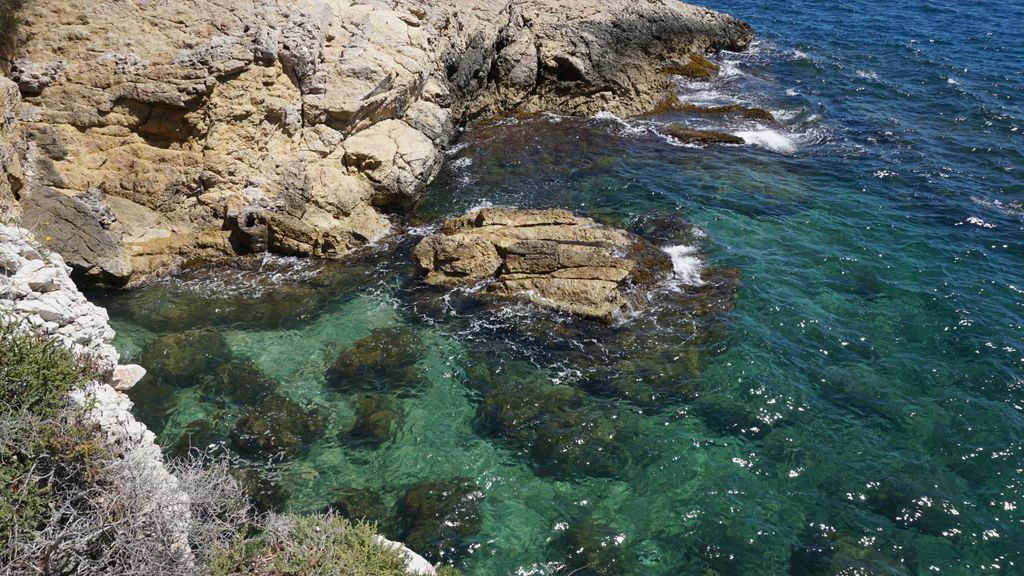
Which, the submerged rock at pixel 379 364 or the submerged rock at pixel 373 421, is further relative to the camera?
the submerged rock at pixel 379 364

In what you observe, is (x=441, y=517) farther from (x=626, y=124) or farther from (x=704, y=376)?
(x=626, y=124)

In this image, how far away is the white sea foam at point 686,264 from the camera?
672 inches

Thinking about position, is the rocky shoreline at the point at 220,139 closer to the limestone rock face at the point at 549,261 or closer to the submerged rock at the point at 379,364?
the limestone rock face at the point at 549,261

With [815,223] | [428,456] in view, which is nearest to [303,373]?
[428,456]

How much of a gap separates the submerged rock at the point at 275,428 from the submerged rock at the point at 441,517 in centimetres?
240

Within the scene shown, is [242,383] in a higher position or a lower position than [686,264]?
lower

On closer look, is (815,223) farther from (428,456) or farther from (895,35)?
(895,35)

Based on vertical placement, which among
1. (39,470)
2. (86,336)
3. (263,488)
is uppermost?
(86,336)

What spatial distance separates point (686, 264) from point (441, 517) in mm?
9328

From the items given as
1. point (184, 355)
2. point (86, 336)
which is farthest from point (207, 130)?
point (86, 336)

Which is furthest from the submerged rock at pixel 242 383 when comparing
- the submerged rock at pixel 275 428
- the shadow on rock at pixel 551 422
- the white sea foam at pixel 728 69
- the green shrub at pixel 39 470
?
the white sea foam at pixel 728 69

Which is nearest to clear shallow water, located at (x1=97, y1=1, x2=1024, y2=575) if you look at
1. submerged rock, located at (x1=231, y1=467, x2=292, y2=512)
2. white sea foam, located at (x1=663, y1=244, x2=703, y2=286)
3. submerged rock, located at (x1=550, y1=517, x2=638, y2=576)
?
submerged rock, located at (x1=550, y1=517, x2=638, y2=576)

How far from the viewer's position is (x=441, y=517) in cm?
1150

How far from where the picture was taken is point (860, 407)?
1358cm
